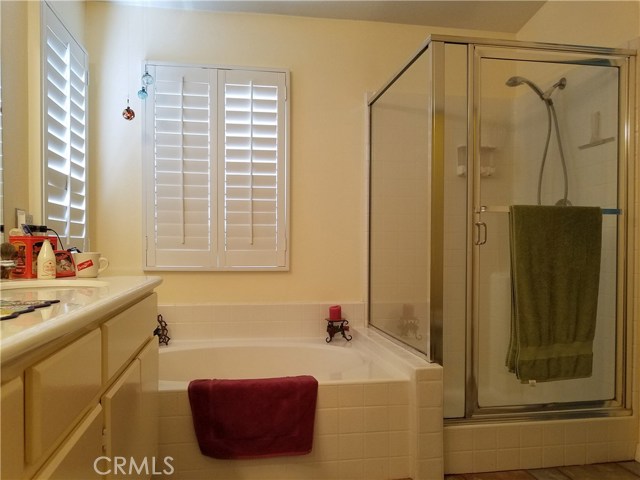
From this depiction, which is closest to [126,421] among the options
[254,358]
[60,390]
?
[60,390]

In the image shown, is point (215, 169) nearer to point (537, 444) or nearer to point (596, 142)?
point (596, 142)

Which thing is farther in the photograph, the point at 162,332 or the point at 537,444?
the point at 162,332

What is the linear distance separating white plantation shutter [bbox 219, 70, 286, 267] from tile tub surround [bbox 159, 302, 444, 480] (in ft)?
3.26

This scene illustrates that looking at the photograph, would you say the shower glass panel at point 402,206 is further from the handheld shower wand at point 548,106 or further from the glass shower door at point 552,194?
the handheld shower wand at point 548,106

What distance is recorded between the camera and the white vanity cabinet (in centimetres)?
53

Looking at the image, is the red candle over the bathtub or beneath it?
over

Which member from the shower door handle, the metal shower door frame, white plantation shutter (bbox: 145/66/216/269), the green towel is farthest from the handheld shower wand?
white plantation shutter (bbox: 145/66/216/269)

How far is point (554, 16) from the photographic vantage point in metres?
2.33

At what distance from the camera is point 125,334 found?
102cm

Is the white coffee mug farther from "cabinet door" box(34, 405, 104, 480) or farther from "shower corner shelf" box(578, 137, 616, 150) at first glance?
"shower corner shelf" box(578, 137, 616, 150)

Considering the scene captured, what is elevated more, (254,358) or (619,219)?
(619,219)

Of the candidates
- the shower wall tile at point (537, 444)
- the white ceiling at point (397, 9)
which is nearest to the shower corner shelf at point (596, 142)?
the white ceiling at point (397, 9)

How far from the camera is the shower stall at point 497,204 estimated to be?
1725 millimetres

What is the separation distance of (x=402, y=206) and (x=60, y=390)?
1787 millimetres
